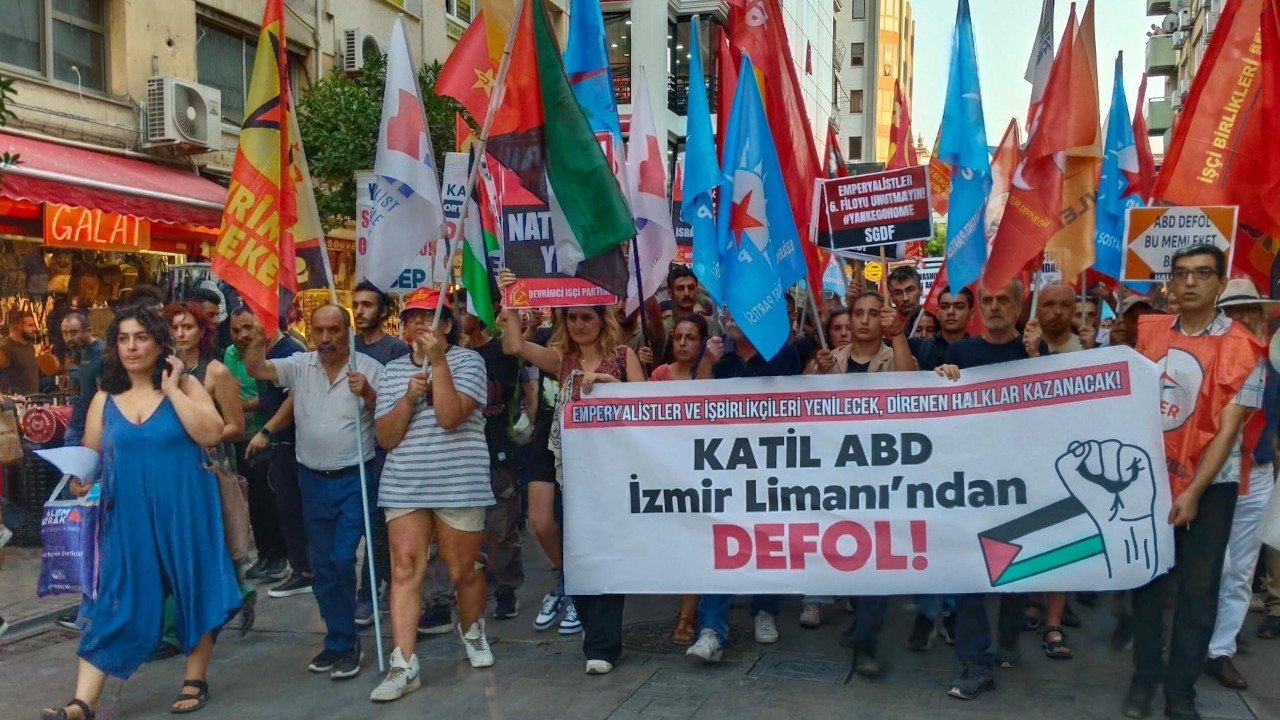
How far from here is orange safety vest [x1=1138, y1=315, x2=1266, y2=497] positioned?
16.1ft

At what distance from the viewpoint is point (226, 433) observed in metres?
5.43

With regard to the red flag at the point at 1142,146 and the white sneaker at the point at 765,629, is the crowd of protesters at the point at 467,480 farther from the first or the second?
the red flag at the point at 1142,146

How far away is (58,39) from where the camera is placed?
13.7 meters

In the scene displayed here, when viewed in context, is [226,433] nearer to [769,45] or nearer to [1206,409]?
[769,45]

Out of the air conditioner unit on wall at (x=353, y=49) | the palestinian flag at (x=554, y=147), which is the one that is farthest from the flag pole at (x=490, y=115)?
the air conditioner unit on wall at (x=353, y=49)

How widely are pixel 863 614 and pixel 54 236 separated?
392 inches

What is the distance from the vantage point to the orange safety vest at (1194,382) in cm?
491

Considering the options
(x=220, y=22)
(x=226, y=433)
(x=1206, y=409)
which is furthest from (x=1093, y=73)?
(x=220, y=22)

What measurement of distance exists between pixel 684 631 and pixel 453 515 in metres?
1.47

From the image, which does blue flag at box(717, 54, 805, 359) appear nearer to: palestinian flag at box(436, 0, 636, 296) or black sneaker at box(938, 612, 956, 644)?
palestinian flag at box(436, 0, 636, 296)

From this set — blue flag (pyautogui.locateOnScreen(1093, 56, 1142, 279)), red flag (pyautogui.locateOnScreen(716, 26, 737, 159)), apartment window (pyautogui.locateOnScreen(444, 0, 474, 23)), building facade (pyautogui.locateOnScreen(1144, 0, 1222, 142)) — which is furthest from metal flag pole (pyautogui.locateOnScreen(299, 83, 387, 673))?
building facade (pyautogui.locateOnScreen(1144, 0, 1222, 142))

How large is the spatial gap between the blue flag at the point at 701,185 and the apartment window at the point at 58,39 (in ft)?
30.5

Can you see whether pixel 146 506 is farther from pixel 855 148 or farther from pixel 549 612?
pixel 855 148

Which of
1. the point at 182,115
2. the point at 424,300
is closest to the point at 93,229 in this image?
the point at 182,115
